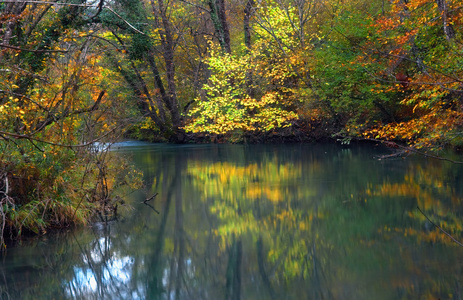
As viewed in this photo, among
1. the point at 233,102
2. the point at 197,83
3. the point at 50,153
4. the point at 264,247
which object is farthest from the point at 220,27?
the point at 264,247

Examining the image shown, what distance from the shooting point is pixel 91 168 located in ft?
30.1

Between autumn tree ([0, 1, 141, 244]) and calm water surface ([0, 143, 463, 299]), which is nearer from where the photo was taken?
calm water surface ([0, 143, 463, 299])

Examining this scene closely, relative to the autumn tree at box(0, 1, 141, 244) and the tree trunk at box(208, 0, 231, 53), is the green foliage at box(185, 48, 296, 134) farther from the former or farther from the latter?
the autumn tree at box(0, 1, 141, 244)

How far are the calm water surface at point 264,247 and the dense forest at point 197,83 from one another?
1048mm

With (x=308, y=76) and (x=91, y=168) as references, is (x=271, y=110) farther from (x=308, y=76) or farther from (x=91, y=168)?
(x=91, y=168)

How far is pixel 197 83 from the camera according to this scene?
27.1 meters

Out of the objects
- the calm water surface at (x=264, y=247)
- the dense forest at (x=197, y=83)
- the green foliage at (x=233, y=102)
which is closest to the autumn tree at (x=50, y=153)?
the dense forest at (x=197, y=83)

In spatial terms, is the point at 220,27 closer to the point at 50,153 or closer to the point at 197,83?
the point at 197,83

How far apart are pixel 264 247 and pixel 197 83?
2061 cm

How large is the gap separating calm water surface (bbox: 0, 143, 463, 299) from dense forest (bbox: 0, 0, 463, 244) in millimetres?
1048

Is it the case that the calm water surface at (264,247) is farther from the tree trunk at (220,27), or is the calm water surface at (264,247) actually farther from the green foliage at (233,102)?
the tree trunk at (220,27)

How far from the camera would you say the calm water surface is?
224 inches

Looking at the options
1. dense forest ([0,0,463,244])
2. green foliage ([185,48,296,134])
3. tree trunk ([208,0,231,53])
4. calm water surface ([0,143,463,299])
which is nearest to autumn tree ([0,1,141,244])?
dense forest ([0,0,463,244])

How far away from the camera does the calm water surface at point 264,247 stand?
5.69 meters
